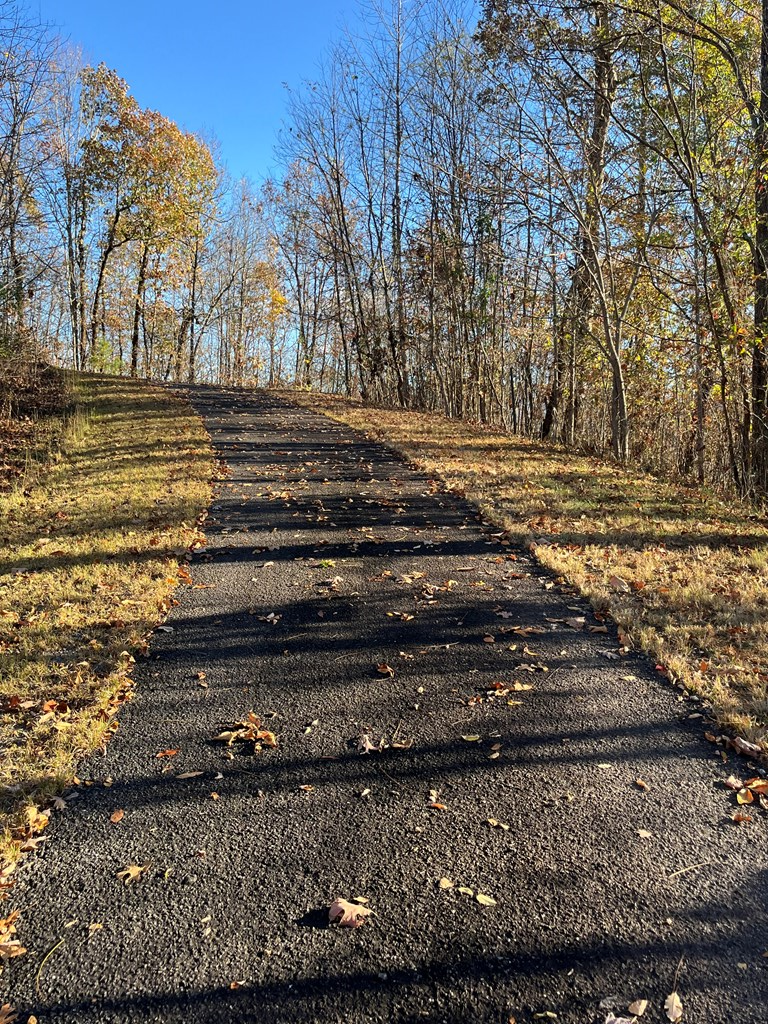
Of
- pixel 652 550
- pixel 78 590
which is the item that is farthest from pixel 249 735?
pixel 652 550

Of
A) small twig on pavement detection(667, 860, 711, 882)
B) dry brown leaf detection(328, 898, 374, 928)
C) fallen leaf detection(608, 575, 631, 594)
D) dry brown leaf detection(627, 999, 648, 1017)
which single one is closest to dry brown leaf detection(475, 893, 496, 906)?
dry brown leaf detection(328, 898, 374, 928)

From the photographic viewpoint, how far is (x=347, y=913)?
2.28m

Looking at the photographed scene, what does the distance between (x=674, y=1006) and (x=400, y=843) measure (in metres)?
1.08

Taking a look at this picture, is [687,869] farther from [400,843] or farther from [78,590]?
[78,590]

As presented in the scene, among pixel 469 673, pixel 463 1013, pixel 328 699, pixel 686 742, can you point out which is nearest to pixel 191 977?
pixel 463 1013

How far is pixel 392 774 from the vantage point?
9.96ft

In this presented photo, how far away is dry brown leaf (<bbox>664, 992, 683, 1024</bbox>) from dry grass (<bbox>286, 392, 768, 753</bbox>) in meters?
1.63

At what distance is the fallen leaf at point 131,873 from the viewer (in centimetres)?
248

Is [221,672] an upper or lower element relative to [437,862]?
upper

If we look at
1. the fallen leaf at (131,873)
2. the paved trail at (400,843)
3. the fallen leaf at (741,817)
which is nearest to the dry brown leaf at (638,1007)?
the paved trail at (400,843)

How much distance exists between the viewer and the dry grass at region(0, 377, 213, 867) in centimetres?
322

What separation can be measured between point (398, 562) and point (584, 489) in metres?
3.73

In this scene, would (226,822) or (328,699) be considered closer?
(226,822)

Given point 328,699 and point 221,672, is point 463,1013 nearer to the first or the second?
point 328,699
